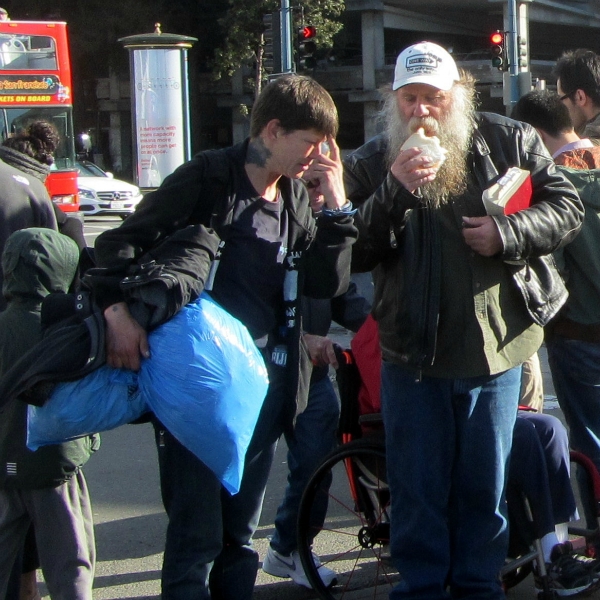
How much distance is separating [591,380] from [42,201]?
2.64 m

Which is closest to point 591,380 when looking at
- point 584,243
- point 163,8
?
point 584,243

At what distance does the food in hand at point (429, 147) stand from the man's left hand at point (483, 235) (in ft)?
0.66

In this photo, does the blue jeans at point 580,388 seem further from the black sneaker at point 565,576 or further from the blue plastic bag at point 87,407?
the blue plastic bag at point 87,407

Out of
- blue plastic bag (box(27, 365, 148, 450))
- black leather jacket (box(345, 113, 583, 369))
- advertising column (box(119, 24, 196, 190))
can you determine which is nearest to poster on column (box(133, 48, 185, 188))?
advertising column (box(119, 24, 196, 190))

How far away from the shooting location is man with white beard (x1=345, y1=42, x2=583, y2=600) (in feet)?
10.0

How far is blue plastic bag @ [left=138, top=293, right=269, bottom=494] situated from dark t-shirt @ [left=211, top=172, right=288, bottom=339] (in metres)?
0.19

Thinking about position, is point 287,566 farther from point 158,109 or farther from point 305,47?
point 305,47

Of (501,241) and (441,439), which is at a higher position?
(501,241)

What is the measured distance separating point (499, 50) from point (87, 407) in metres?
16.7

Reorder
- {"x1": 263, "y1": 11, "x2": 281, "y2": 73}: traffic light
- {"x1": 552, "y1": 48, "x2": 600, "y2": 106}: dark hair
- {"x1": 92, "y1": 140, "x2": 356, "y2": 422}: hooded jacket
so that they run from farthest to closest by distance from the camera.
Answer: {"x1": 263, "y1": 11, "x2": 281, "y2": 73}: traffic light < {"x1": 552, "y1": 48, "x2": 600, "y2": 106}: dark hair < {"x1": 92, "y1": 140, "x2": 356, "y2": 422}: hooded jacket

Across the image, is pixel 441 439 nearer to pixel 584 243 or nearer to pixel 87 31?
pixel 584 243

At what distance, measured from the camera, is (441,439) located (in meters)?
3.15

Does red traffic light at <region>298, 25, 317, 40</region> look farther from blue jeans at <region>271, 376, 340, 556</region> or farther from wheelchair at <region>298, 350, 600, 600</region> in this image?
wheelchair at <region>298, 350, 600, 600</region>

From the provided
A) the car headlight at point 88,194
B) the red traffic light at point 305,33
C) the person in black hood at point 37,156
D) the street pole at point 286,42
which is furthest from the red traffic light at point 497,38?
the person in black hood at point 37,156
